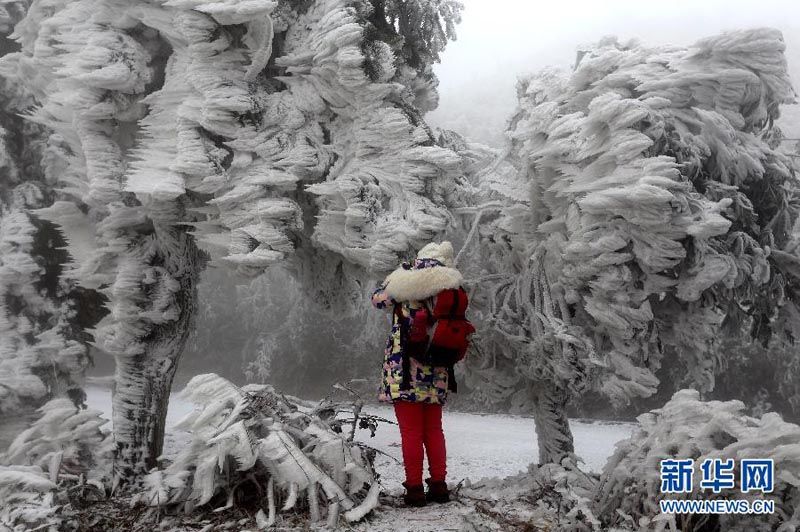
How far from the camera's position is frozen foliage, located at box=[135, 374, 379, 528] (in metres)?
2.71

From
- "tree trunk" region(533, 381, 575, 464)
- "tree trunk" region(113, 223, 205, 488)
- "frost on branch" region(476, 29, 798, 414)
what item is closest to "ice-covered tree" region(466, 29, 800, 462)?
"frost on branch" region(476, 29, 798, 414)

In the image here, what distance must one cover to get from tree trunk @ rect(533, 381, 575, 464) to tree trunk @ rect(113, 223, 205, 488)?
98.1 inches

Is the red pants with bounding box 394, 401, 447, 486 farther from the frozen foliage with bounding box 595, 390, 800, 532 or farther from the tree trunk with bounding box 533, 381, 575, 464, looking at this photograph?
the tree trunk with bounding box 533, 381, 575, 464

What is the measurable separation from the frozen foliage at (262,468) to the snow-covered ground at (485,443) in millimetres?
1168

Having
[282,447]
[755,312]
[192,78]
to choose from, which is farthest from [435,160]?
[755,312]

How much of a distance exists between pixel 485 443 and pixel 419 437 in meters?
4.41

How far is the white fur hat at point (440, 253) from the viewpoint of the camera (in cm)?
301

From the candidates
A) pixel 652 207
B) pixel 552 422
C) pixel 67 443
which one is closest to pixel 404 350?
pixel 652 207

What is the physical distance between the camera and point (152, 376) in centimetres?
409

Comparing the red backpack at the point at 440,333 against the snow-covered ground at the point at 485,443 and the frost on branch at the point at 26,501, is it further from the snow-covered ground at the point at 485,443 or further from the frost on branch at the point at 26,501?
the frost on branch at the point at 26,501

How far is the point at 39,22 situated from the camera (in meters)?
4.18

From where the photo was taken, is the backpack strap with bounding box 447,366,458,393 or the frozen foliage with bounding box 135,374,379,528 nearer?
the frozen foliage with bounding box 135,374,379,528

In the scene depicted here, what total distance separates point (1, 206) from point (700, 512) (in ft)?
15.4

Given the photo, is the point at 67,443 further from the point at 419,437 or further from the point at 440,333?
the point at 440,333
